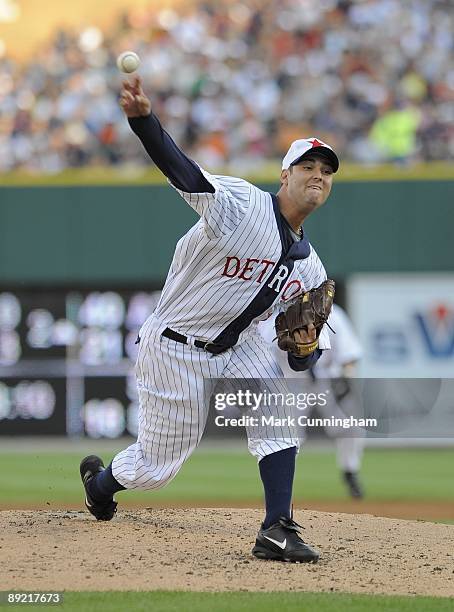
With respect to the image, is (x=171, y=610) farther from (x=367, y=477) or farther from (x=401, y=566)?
(x=367, y=477)

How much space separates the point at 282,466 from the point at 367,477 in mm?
6001

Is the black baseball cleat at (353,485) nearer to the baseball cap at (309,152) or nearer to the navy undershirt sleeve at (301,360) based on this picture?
the navy undershirt sleeve at (301,360)

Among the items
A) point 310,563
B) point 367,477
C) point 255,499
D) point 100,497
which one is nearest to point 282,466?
point 310,563

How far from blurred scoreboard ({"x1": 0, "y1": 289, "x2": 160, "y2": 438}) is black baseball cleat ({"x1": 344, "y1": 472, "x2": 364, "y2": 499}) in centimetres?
432

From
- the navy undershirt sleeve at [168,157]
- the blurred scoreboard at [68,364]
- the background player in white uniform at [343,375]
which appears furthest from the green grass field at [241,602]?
the blurred scoreboard at [68,364]

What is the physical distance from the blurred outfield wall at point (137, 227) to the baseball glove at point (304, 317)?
822 centimetres

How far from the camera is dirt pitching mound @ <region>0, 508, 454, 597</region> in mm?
4684

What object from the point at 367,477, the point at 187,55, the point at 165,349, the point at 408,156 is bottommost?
the point at 367,477

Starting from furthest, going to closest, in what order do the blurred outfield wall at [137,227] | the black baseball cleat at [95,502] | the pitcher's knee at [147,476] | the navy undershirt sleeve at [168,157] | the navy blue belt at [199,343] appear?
the blurred outfield wall at [137,227], the black baseball cleat at [95,502], the pitcher's knee at [147,476], the navy blue belt at [199,343], the navy undershirt sleeve at [168,157]

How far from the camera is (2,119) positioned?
14953 mm

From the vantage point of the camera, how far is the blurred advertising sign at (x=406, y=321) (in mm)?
13648

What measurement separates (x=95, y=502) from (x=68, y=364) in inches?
301

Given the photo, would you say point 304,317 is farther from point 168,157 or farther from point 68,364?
point 68,364

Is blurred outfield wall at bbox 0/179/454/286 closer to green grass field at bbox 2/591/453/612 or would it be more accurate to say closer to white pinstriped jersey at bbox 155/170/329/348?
white pinstriped jersey at bbox 155/170/329/348
